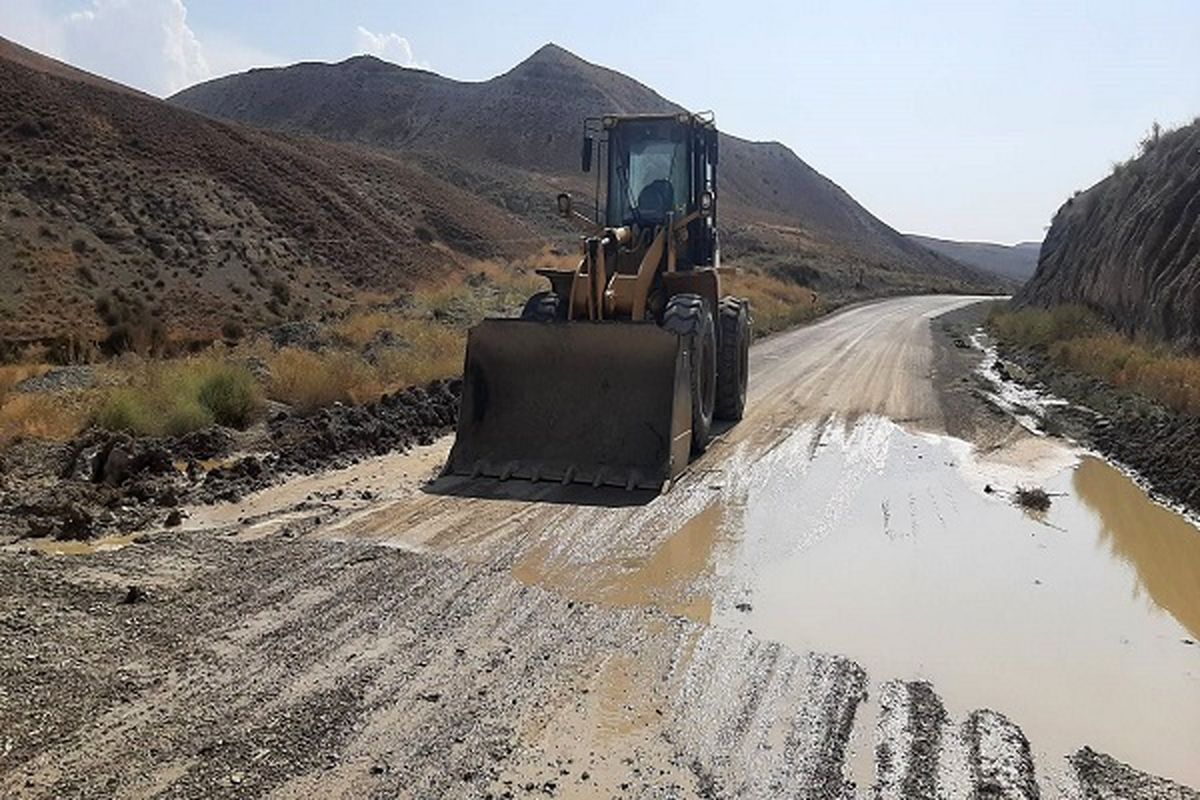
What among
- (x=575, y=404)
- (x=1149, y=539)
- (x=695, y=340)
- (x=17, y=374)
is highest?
(x=695, y=340)

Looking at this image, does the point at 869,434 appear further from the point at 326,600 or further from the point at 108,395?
the point at 108,395

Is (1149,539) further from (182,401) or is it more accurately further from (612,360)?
(182,401)

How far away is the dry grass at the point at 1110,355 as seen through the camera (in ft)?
45.9

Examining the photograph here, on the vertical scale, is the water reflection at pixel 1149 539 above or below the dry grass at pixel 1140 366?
below

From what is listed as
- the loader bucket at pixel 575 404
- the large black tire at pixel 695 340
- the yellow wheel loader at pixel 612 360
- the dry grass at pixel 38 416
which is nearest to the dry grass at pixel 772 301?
the yellow wheel loader at pixel 612 360

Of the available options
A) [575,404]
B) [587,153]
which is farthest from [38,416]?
[587,153]

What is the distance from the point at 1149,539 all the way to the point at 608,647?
5738 mm

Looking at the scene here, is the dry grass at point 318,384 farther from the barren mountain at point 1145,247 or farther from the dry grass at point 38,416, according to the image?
the barren mountain at point 1145,247

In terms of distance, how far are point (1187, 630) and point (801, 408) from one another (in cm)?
833

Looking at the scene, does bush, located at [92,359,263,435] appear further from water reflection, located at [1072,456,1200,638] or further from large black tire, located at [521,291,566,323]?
water reflection, located at [1072,456,1200,638]

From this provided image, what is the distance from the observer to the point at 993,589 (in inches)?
285

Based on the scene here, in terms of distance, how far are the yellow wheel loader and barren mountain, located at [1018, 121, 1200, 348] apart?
10.5 meters

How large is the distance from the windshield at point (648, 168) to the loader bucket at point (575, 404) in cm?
264

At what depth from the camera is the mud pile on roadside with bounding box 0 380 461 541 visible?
791 cm
